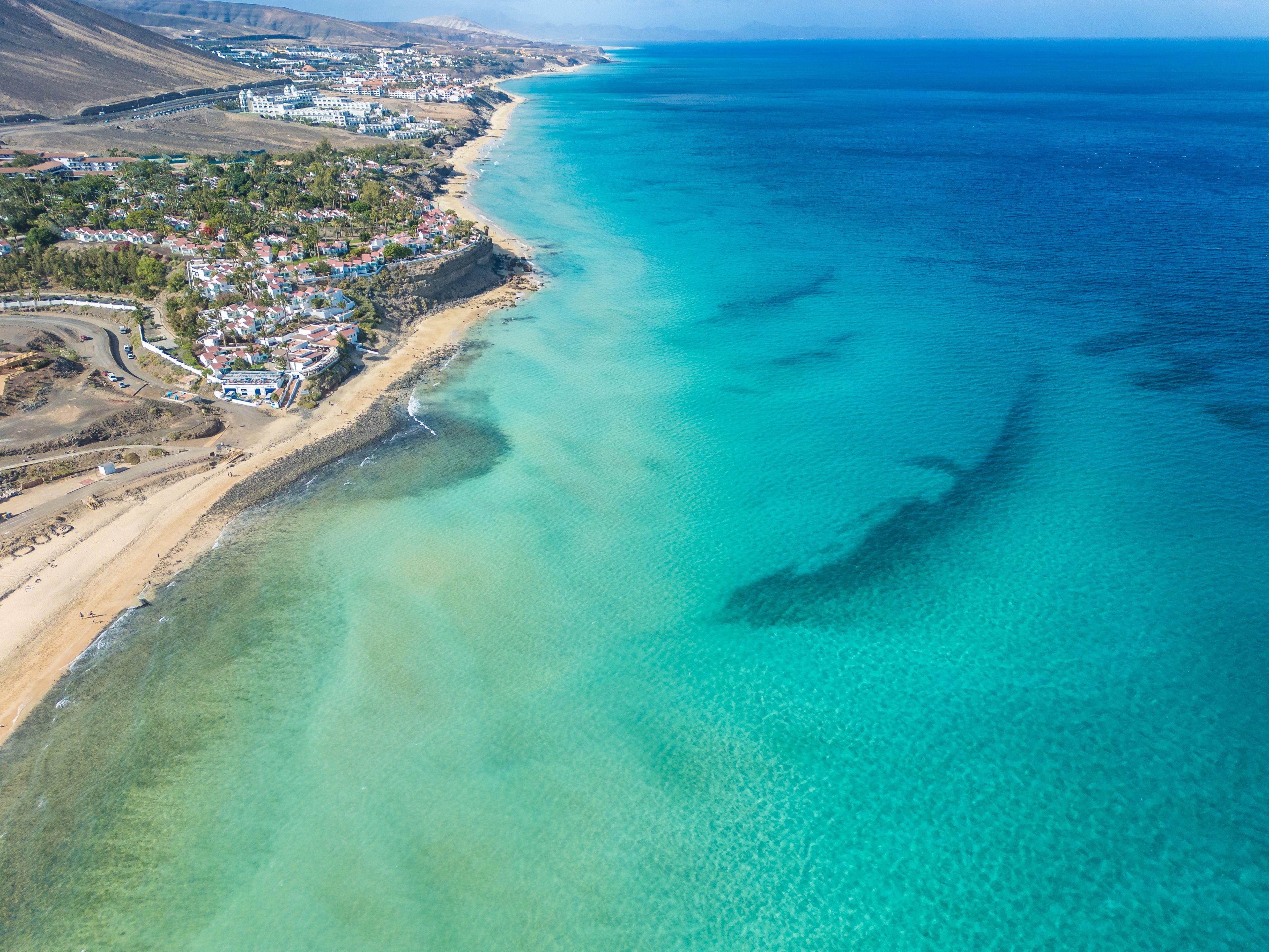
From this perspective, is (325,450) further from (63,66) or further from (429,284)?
(63,66)

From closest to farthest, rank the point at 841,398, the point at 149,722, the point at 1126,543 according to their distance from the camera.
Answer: the point at 149,722 < the point at 1126,543 < the point at 841,398

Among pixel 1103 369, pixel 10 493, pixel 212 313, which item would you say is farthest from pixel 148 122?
pixel 1103 369

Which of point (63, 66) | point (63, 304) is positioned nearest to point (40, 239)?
point (63, 304)

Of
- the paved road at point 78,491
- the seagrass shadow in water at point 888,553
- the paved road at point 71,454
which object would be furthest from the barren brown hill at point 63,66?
the seagrass shadow in water at point 888,553

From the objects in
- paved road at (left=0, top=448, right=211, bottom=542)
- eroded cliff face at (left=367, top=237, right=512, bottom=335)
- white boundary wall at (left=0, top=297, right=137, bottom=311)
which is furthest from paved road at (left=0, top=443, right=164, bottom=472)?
white boundary wall at (left=0, top=297, right=137, bottom=311)

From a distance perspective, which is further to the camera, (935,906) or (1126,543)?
(1126,543)

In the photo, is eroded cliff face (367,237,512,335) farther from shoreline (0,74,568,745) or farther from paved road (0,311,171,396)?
paved road (0,311,171,396)

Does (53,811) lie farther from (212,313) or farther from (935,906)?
(212,313)

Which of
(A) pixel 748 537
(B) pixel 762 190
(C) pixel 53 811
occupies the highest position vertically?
(B) pixel 762 190
